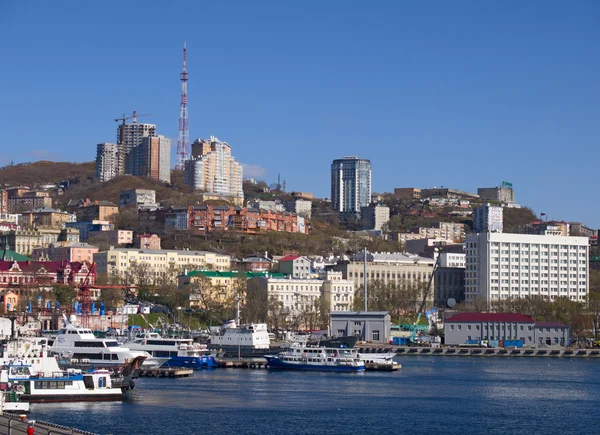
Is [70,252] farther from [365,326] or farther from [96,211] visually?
[365,326]

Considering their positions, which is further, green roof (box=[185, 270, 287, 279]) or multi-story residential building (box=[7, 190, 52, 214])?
multi-story residential building (box=[7, 190, 52, 214])

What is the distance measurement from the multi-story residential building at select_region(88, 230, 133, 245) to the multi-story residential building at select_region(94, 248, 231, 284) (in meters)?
15.0

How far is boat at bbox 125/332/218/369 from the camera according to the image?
230 feet

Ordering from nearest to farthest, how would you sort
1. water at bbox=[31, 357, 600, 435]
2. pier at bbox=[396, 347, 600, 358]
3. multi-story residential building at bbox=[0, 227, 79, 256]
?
water at bbox=[31, 357, 600, 435] < pier at bbox=[396, 347, 600, 358] < multi-story residential building at bbox=[0, 227, 79, 256]

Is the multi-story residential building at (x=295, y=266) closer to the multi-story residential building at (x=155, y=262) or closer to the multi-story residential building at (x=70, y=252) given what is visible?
the multi-story residential building at (x=155, y=262)

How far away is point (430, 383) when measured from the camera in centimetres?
6300

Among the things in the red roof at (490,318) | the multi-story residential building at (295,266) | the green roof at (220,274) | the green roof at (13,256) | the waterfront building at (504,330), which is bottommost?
the waterfront building at (504,330)

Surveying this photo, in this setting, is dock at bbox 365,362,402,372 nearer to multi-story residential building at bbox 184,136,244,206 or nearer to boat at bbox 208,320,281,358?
boat at bbox 208,320,281,358

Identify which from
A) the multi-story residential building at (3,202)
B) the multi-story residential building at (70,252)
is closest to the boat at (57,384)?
the multi-story residential building at (70,252)

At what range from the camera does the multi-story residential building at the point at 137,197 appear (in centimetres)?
17212

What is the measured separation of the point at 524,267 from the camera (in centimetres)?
12825

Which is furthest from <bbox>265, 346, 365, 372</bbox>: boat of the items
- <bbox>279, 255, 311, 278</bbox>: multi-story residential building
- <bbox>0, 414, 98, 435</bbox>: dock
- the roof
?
<bbox>279, 255, 311, 278</bbox>: multi-story residential building

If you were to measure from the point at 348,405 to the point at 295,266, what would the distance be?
7241cm

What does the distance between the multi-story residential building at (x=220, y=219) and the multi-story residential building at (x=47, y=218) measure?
15044 millimetres
